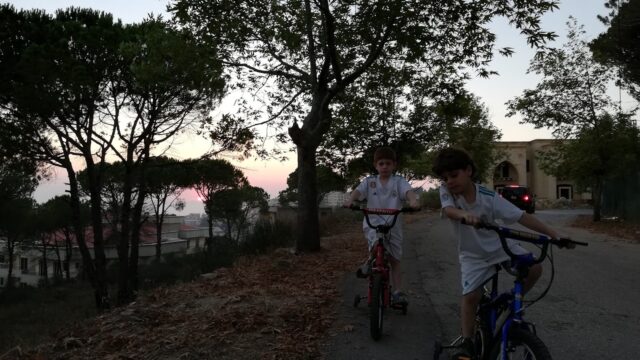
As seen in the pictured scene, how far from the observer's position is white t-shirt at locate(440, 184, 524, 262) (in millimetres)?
3154

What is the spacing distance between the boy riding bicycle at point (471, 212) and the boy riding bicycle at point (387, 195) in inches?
67.5

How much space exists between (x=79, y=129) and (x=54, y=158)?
162cm

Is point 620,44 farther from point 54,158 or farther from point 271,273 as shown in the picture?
point 54,158

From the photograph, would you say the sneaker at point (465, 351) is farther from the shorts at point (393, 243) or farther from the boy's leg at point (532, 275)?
the shorts at point (393, 243)

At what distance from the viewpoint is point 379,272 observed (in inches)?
182

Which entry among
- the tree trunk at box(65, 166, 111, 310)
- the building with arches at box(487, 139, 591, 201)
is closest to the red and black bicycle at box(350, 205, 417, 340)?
the tree trunk at box(65, 166, 111, 310)

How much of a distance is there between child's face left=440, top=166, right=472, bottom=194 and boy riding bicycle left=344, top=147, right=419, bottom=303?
68.8 inches

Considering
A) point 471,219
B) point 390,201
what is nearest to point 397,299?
point 390,201

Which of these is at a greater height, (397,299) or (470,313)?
(470,313)

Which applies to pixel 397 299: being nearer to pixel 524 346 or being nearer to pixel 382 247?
pixel 382 247

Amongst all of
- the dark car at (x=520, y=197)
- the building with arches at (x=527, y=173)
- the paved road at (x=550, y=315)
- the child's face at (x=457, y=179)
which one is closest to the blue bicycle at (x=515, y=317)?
the child's face at (x=457, y=179)

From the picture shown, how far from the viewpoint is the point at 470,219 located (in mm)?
2768

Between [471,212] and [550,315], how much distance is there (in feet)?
10.9

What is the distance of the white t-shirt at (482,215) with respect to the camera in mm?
3154
